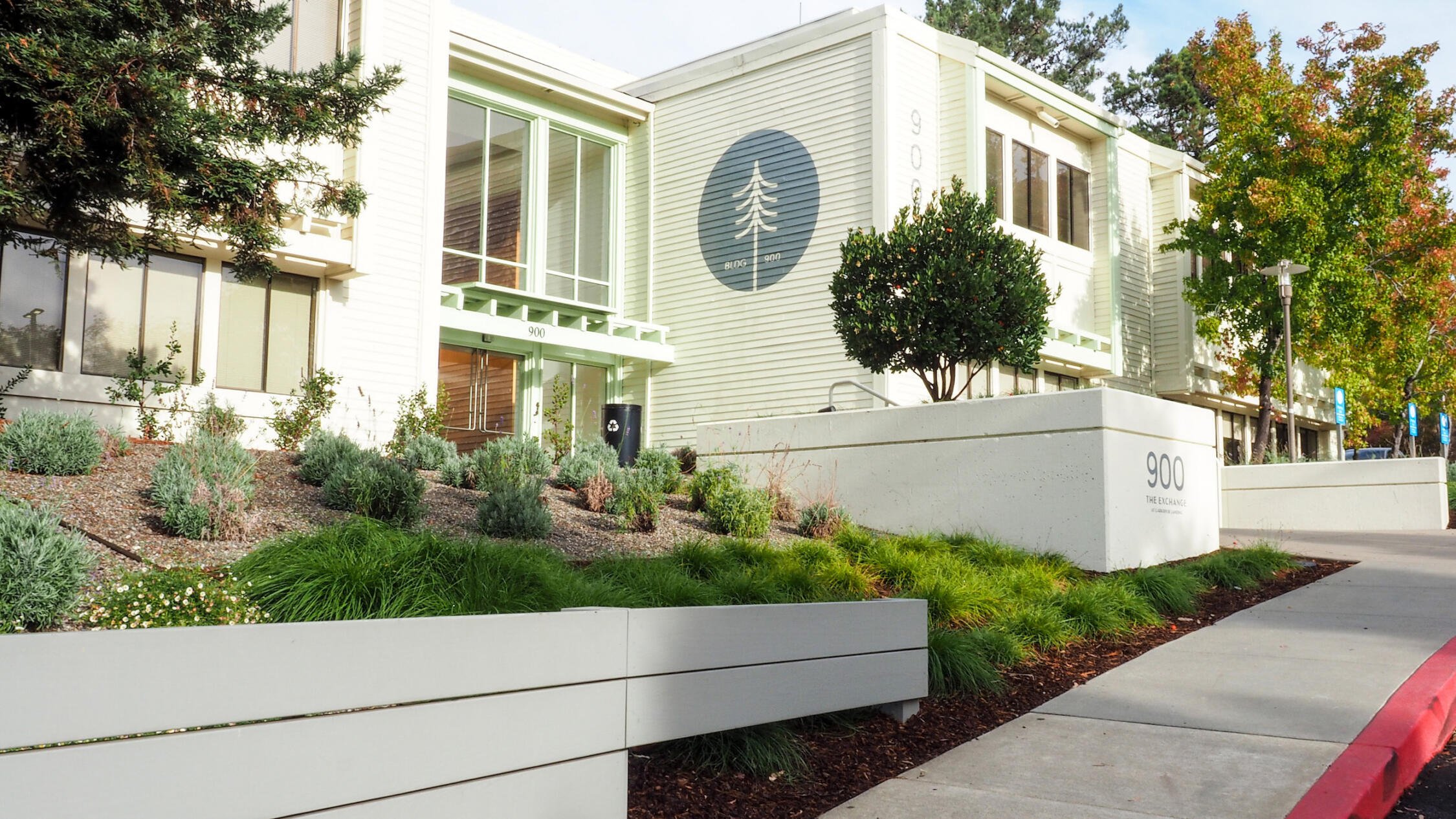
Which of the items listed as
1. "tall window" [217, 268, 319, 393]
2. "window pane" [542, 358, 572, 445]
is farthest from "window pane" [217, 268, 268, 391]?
"window pane" [542, 358, 572, 445]

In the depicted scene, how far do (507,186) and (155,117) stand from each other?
12792 millimetres

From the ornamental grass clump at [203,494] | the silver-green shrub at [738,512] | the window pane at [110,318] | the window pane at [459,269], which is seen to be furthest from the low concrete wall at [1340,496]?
the window pane at [110,318]

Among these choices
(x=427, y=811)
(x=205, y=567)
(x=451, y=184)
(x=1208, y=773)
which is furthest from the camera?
(x=451, y=184)

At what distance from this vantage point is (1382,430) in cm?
4881

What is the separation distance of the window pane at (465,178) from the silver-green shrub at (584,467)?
8.97 meters

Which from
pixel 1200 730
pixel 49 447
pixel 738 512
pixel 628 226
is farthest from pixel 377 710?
pixel 628 226

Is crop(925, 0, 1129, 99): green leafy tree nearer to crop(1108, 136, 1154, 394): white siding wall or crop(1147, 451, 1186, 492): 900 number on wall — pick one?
crop(1108, 136, 1154, 394): white siding wall

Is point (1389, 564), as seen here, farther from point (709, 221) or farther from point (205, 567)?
point (709, 221)

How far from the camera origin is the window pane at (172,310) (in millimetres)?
14414

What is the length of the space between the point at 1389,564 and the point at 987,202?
634cm

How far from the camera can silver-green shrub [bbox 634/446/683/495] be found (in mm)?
12508

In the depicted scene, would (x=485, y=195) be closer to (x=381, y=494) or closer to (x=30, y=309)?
(x=30, y=309)

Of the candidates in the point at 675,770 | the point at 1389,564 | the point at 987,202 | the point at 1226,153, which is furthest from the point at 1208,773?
the point at 1226,153

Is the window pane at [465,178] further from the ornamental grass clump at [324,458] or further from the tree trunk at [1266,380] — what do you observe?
the tree trunk at [1266,380]
